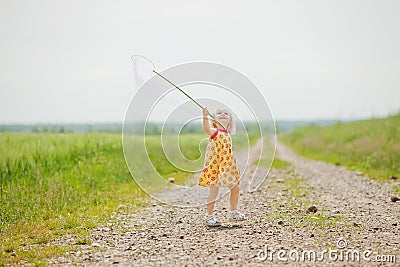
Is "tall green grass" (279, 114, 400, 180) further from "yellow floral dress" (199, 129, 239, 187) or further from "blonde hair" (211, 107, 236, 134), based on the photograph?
"yellow floral dress" (199, 129, 239, 187)

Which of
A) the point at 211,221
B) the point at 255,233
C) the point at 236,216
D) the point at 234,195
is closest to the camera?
the point at 255,233

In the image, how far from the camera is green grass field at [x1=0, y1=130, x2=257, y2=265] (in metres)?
7.36

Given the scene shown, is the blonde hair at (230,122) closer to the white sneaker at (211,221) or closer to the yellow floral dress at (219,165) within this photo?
the yellow floral dress at (219,165)

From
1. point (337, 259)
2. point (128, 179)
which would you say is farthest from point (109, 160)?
point (337, 259)

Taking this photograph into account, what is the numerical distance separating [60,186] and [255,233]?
5136 mm

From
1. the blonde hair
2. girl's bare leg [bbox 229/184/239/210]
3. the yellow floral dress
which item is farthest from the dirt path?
the blonde hair

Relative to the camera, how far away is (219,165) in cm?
780

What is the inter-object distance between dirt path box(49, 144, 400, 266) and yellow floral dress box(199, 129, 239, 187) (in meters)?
0.71

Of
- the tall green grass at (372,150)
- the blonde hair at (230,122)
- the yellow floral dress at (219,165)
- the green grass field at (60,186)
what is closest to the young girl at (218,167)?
the yellow floral dress at (219,165)

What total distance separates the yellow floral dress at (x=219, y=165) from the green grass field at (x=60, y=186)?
3.23 feet

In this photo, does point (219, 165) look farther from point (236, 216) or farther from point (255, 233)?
point (255, 233)

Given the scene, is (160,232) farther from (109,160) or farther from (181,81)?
A: (109,160)

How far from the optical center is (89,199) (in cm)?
1021

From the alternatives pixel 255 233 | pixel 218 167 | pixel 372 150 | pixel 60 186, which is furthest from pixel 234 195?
pixel 372 150
